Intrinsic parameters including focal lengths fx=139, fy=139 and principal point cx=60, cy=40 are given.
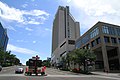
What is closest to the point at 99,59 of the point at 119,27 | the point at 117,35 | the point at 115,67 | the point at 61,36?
the point at 115,67

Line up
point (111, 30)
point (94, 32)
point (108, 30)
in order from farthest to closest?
point (94, 32) → point (111, 30) → point (108, 30)

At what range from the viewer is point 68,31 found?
132m

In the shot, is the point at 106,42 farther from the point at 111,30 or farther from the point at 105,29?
the point at 111,30

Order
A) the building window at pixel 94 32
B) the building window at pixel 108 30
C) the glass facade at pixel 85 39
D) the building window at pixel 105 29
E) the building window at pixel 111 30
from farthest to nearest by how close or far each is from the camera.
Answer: the glass facade at pixel 85 39, the building window at pixel 111 30, the building window at pixel 94 32, the building window at pixel 108 30, the building window at pixel 105 29

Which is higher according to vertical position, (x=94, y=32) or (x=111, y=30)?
(x=111, y=30)

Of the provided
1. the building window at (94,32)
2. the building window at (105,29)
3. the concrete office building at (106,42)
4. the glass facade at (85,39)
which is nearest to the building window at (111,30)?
the concrete office building at (106,42)

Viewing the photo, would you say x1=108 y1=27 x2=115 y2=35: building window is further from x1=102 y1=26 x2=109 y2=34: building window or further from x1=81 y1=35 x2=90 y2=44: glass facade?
x1=81 y1=35 x2=90 y2=44: glass facade

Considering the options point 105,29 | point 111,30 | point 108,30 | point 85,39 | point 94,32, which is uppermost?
point 111,30

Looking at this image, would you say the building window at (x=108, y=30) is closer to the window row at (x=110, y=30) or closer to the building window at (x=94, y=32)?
the window row at (x=110, y=30)

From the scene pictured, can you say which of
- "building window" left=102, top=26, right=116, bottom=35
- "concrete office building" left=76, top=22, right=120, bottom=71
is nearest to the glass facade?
"concrete office building" left=76, top=22, right=120, bottom=71

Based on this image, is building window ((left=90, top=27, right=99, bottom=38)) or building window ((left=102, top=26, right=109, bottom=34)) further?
building window ((left=90, top=27, right=99, bottom=38))

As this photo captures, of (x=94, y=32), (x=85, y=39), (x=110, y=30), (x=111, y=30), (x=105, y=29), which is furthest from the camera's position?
(x=85, y=39)

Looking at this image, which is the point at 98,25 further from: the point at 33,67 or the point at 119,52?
the point at 33,67

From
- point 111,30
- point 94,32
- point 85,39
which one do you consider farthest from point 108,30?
point 85,39
